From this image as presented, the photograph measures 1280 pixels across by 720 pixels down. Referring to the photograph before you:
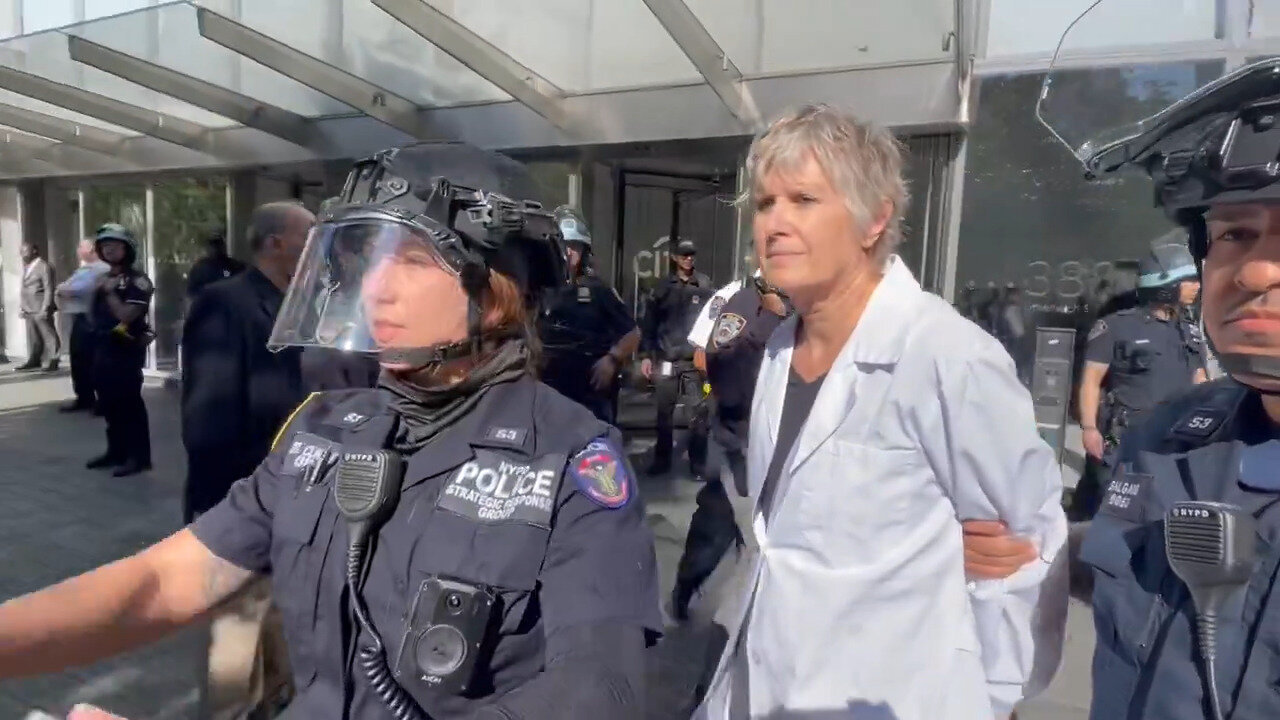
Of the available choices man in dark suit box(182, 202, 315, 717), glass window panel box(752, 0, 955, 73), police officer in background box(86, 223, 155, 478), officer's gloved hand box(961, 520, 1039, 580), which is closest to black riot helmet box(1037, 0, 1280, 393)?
officer's gloved hand box(961, 520, 1039, 580)

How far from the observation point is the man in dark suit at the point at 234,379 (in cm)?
340

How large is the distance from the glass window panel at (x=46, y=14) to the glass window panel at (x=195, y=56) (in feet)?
6.27

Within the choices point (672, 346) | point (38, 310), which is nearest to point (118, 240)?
point (672, 346)

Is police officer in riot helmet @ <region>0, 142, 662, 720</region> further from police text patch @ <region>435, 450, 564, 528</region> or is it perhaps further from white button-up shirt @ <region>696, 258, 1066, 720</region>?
white button-up shirt @ <region>696, 258, 1066, 720</region>

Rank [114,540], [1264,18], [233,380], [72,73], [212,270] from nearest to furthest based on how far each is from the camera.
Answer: [233,380]
[1264,18]
[114,540]
[212,270]
[72,73]

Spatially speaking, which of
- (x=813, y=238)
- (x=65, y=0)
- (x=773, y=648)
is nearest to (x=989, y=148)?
(x=813, y=238)

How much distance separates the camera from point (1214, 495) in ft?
4.21

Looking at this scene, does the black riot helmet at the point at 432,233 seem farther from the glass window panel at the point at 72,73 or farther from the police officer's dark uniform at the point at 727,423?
the glass window panel at the point at 72,73

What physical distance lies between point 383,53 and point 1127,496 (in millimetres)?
7657

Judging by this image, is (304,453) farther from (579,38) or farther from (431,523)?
(579,38)

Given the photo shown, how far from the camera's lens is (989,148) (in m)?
6.18

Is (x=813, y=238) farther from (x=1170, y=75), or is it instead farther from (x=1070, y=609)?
(x=1170, y=75)

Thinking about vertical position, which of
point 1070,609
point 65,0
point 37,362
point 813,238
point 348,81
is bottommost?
point 37,362

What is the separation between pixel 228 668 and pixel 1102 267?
5870 mm
